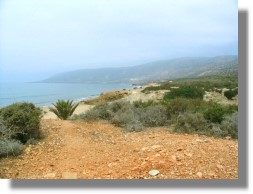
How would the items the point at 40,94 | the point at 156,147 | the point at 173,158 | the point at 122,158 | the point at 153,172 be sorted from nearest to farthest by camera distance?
1. the point at 153,172
2. the point at 173,158
3. the point at 122,158
4. the point at 156,147
5. the point at 40,94

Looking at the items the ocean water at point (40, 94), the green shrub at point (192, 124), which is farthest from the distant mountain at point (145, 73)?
the green shrub at point (192, 124)

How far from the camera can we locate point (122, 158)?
4.52 m

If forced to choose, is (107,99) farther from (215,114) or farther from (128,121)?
(215,114)

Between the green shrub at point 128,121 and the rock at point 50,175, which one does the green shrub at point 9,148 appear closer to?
the rock at point 50,175

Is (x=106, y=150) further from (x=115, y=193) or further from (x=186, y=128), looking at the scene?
(x=186, y=128)

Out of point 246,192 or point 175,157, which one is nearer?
point 246,192

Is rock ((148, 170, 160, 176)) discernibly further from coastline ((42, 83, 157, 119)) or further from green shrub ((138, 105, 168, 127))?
coastline ((42, 83, 157, 119))

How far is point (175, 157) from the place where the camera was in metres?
4.22

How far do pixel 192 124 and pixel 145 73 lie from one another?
81265mm

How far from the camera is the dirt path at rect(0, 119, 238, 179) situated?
3975 millimetres

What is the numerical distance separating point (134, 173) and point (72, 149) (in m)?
1.53

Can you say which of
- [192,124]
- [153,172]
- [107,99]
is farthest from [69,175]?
[107,99]

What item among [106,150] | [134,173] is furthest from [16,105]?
[134,173]

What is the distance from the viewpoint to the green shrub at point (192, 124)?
6359 mm
